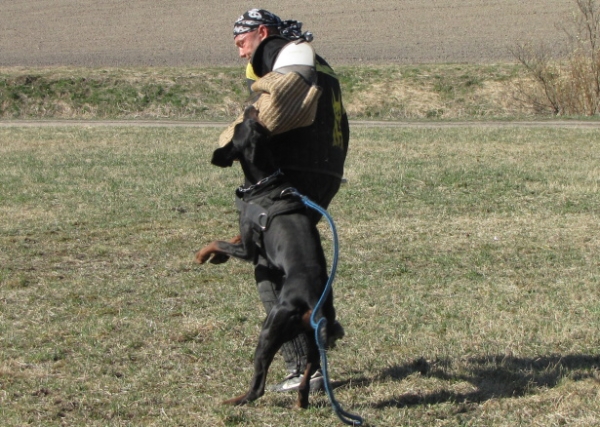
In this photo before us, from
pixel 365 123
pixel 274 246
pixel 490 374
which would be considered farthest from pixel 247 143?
pixel 365 123

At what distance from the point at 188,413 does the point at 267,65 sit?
5.68 ft

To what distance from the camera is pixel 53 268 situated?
7.40m

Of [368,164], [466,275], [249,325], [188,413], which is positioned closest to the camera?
[188,413]

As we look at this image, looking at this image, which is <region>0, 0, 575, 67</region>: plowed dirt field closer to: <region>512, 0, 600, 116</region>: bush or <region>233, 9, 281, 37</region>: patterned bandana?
<region>512, 0, 600, 116</region>: bush

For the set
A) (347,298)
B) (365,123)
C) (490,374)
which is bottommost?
(365,123)

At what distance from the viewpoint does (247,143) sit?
4.13 metres

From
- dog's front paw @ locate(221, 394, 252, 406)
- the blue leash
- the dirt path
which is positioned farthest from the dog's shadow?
the dirt path

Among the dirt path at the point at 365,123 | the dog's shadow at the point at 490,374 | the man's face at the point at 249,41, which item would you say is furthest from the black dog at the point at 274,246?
the dirt path at the point at 365,123

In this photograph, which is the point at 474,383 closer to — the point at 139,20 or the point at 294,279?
the point at 294,279

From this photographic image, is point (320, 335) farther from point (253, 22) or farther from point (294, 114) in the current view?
point (253, 22)

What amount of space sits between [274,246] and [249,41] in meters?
1.06

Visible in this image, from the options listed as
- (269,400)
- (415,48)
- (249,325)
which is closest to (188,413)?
(269,400)

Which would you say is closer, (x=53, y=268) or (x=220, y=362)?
(x=220, y=362)

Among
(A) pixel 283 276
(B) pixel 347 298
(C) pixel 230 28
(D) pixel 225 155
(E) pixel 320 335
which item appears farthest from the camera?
(C) pixel 230 28
